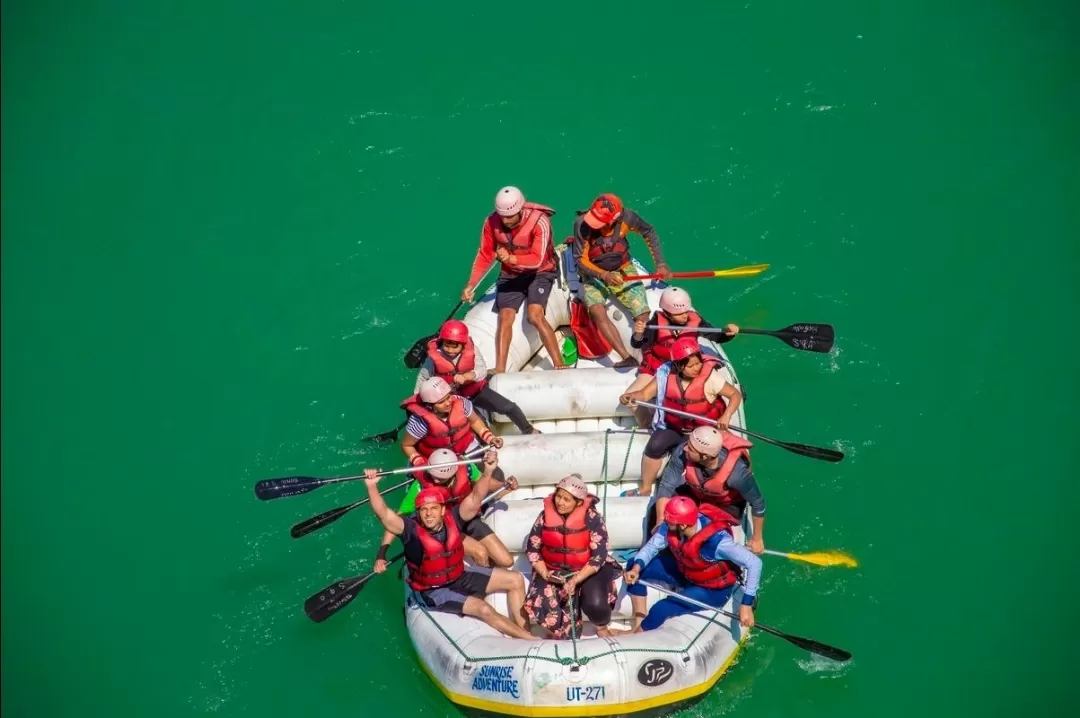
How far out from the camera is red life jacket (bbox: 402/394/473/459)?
6496 mm

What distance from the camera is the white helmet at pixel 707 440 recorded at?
5.88m

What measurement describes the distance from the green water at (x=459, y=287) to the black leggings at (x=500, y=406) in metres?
1.42

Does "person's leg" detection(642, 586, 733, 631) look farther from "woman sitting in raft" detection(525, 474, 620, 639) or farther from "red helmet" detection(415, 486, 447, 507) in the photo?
"red helmet" detection(415, 486, 447, 507)

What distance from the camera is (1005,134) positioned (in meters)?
10.2

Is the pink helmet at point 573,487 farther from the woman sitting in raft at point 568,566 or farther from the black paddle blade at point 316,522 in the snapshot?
the black paddle blade at point 316,522

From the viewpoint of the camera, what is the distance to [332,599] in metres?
6.44

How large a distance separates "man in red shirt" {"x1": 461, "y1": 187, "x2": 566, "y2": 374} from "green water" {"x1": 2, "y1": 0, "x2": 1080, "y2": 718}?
1.55 m

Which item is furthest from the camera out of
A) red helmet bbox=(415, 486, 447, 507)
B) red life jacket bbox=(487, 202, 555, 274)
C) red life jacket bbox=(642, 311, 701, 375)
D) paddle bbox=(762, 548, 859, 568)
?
red life jacket bbox=(487, 202, 555, 274)

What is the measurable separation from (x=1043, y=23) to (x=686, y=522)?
25.8 feet

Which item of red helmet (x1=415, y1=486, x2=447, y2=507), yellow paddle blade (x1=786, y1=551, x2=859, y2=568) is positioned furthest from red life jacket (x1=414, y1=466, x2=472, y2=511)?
yellow paddle blade (x1=786, y1=551, x2=859, y2=568)

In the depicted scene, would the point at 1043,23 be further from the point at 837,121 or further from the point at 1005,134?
the point at 837,121

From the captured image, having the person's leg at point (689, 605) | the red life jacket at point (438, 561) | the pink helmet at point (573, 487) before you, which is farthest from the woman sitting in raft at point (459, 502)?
the person's leg at point (689, 605)

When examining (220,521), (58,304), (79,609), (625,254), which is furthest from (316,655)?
(58,304)

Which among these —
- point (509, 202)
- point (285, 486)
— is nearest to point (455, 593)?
point (285, 486)
